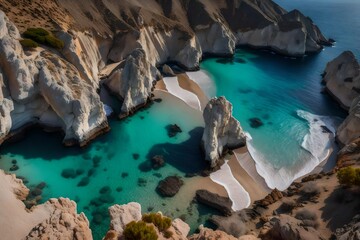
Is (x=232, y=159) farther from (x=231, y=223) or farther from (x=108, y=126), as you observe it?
(x=108, y=126)

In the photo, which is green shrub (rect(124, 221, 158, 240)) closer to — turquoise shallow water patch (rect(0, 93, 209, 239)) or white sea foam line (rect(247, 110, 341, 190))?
turquoise shallow water patch (rect(0, 93, 209, 239))

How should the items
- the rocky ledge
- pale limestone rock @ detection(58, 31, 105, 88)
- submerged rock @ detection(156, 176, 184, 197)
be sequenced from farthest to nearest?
the rocky ledge → pale limestone rock @ detection(58, 31, 105, 88) → submerged rock @ detection(156, 176, 184, 197)

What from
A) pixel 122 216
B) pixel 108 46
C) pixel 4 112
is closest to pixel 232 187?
pixel 122 216

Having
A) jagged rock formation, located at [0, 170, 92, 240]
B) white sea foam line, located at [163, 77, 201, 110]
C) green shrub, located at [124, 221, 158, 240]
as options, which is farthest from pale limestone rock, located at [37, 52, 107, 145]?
green shrub, located at [124, 221, 158, 240]

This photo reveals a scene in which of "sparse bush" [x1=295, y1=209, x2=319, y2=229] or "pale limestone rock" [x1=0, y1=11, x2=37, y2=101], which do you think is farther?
"pale limestone rock" [x1=0, y1=11, x2=37, y2=101]

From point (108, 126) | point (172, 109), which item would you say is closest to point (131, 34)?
point (172, 109)

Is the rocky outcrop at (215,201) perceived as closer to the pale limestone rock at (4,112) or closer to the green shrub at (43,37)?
the pale limestone rock at (4,112)
